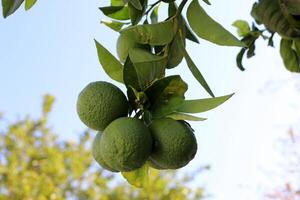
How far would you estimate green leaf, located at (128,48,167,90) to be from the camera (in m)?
0.73

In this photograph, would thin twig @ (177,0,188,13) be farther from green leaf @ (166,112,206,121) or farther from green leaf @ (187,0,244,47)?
green leaf @ (166,112,206,121)

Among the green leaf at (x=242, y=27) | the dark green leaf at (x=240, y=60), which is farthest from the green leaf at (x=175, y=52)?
the green leaf at (x=242, y=27)

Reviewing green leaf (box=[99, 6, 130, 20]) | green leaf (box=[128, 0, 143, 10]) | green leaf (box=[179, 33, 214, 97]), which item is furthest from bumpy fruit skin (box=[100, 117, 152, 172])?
green leaf (box=[99, 6, 130, 20])

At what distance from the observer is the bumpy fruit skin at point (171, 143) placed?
709 mm

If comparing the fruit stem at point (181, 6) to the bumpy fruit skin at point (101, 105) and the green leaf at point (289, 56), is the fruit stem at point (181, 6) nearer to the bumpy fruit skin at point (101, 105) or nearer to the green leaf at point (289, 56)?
the bumpy fruit skin at point (101, 105)

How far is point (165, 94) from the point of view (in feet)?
2.46

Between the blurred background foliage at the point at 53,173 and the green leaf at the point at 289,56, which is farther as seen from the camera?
the blurred background foliage at the point at 53,173

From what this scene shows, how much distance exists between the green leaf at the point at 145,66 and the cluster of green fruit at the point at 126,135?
37 millimetres

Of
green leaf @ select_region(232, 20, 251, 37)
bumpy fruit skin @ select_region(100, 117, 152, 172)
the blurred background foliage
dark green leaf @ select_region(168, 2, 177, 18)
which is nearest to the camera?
bumpy fruit skin @ select_region(100, 117, 152, 172)

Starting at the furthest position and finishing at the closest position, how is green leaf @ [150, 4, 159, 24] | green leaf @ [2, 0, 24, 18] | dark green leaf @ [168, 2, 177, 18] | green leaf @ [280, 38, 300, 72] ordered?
1. green leaf @ [280, 38, 300, 72]
2. green leaf @ [150, 4, 159, 24]
3. dark green leaf @ [168, 2, 177, 18]
4. green leaf @ [2, 0, 24, 18]

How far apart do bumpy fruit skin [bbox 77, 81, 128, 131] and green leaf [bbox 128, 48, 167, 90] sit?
4cm

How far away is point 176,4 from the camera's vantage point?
0.93 m

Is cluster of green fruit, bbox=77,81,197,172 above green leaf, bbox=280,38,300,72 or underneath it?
above

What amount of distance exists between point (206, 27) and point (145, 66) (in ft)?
0.48
